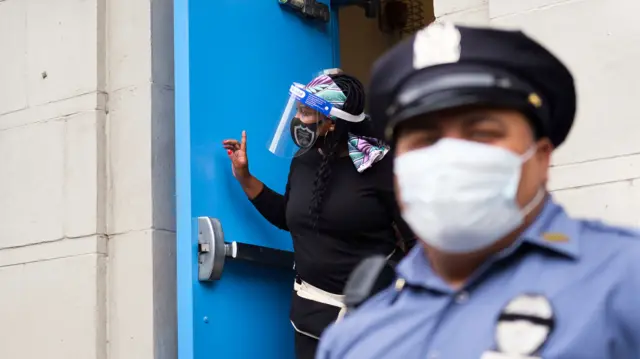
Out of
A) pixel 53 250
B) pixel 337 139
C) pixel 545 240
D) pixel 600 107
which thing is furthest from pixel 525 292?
pixel 53 250

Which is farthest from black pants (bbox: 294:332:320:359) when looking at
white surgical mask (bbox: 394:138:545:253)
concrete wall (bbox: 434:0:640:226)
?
white surgical mask (bbox: 394:138:545:253)

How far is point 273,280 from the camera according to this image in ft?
11.2

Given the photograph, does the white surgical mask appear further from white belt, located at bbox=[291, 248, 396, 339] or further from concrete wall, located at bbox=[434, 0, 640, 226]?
white belt, located at bbox=[291, 248, 396, 339]

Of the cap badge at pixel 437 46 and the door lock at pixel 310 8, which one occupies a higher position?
the door lock at pixel 310 8

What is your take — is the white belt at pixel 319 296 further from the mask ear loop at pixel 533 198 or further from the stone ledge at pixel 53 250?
the mask ear loop at pixel 533 198

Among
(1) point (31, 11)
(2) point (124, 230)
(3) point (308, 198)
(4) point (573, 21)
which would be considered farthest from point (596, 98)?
(1) point (31, 11)

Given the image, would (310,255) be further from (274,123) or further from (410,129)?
(410,129)

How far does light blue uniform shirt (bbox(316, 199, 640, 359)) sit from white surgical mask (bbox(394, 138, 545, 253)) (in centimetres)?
4

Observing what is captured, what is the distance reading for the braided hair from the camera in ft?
9.62

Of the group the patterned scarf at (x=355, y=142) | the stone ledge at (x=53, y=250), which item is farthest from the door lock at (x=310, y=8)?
the stone ledge at (x=53, y=250)

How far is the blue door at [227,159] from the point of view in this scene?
3090mm

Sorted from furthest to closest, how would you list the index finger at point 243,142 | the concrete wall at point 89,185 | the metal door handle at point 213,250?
the concrete wall at point 89,185
the index finger at point 243,142
the metal door handle at point 213,250

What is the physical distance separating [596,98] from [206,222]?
1268 mm

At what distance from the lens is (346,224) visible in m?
2.87
